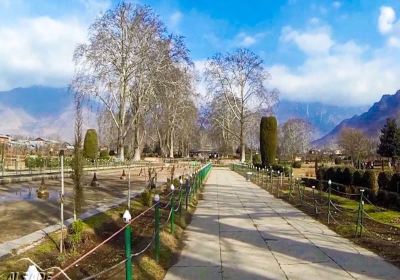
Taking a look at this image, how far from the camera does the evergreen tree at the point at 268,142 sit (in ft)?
169

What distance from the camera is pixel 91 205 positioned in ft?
48.3

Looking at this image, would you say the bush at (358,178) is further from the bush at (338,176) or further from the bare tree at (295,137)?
the bare tree at (295,137)

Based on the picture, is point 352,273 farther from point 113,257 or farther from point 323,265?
point 113,257

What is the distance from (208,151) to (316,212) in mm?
121330

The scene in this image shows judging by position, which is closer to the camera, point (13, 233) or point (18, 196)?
point (13, 233)

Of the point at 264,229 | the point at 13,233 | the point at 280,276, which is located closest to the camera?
the point at 280,276

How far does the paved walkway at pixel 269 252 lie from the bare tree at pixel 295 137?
102156mm

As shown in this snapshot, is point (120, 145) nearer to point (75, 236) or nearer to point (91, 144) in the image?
point (91, 144)

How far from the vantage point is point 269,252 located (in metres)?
9.14

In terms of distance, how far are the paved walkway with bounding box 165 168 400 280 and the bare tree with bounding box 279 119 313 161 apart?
102m

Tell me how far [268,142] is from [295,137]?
73368mm

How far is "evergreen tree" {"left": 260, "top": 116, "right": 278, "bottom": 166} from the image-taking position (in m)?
51.4

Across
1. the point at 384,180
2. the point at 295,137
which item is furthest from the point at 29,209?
the point at 295,137

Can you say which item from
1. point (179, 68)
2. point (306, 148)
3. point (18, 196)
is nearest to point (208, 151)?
point (306, 148)
